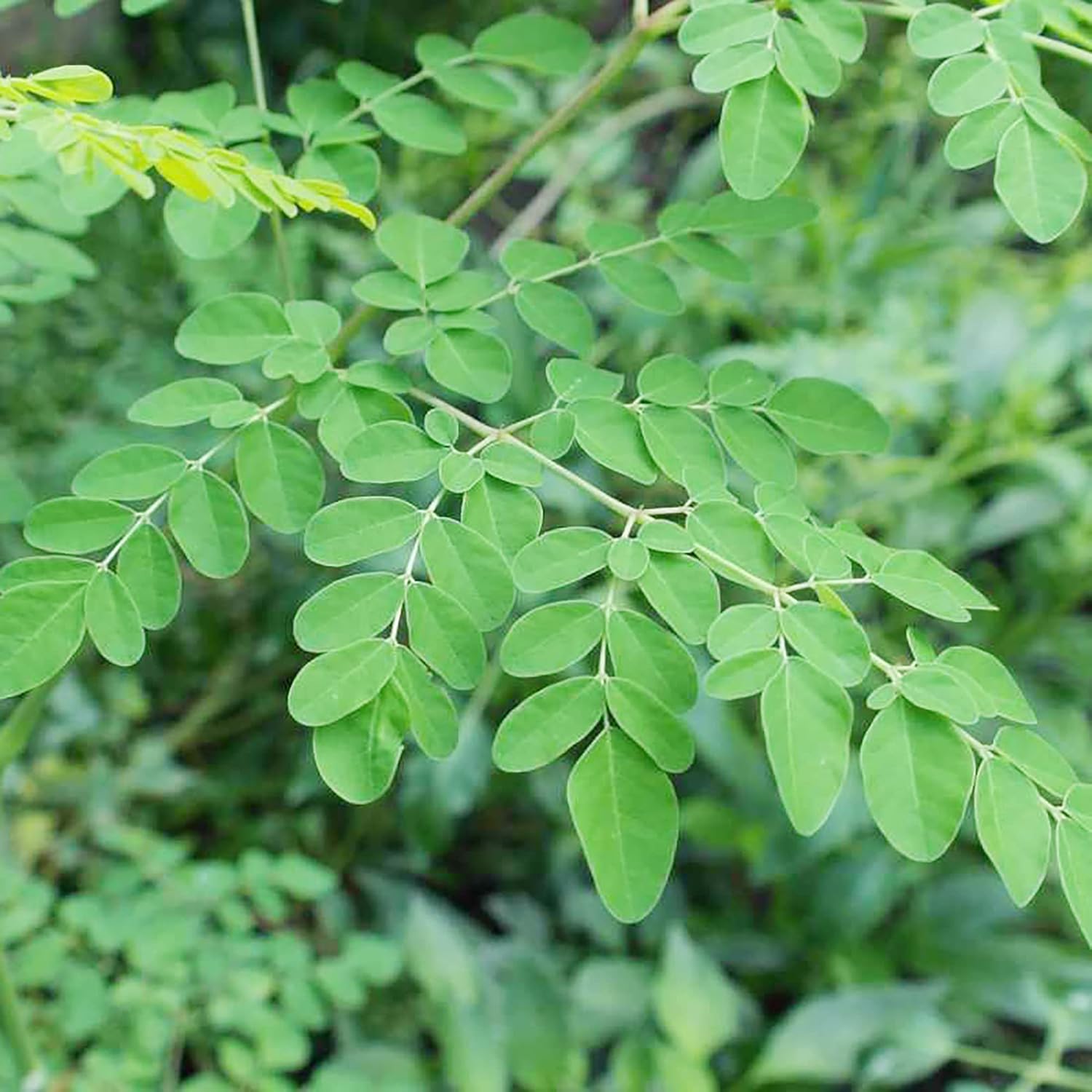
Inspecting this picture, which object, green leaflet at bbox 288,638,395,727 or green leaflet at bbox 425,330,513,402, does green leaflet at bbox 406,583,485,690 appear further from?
green leaflet at bbox 425,330,513,402

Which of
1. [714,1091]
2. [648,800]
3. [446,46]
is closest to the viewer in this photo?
[648,800]

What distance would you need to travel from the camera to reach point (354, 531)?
754 mm

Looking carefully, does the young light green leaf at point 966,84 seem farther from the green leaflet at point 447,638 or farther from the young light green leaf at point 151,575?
the young light green leaf at point 151,575

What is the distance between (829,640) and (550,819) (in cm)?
127

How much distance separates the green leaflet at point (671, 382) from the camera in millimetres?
823

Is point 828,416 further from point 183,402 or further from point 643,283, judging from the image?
point 183,402

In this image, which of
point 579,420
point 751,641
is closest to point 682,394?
point 579,420

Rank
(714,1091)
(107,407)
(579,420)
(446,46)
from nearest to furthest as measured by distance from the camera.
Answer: (579,420)
(446,46)
(714,1091)
(107,407)

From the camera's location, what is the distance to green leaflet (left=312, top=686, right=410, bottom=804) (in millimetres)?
691

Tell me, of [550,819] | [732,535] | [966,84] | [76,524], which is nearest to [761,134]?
[966,84]

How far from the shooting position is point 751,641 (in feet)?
2.27

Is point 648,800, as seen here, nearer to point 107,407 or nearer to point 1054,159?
point 1054,159

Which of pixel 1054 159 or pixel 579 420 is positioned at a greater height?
pixel 1054 159

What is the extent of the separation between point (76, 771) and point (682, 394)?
1.26 meters
